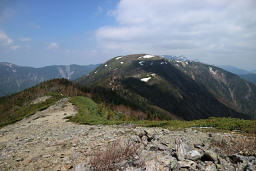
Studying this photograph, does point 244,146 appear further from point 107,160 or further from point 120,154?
point 107,160

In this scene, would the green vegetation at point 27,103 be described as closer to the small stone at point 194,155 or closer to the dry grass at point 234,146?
the small stone at point 194,155

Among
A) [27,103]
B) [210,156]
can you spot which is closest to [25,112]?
[27,103]

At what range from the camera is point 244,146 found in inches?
464

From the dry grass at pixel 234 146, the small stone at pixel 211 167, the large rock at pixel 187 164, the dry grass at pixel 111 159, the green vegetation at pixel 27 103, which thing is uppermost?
the large rock at pixel 187 164

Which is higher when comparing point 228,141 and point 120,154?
point 120,154

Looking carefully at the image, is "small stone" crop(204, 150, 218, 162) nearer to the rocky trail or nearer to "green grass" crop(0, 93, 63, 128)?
the rocky trail

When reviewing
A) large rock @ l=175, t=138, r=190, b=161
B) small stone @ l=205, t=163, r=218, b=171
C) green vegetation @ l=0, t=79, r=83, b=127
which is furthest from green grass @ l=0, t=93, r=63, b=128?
small stone @ l=205, t=163, r=218, b=171

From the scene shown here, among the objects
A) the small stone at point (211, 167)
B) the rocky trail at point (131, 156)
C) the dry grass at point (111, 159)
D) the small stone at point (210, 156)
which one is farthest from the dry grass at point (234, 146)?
the dry grass at point (111, 159)

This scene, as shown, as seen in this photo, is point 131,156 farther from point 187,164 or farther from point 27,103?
point 27,103

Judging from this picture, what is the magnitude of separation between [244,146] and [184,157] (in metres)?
6.88

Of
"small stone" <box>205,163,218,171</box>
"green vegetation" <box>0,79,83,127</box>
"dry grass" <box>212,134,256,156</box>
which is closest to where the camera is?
"small stone" <box>205,163,218,171</box>

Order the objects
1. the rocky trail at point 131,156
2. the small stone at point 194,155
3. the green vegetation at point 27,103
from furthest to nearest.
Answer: the green vegetation at point 27,103 < the small stone at point 194,155 < the rocky trail at point 131,156

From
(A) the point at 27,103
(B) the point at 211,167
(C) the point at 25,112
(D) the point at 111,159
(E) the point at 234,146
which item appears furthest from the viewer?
(A) the point at 27,103

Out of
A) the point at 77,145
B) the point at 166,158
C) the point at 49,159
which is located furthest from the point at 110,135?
the point at 166,158
